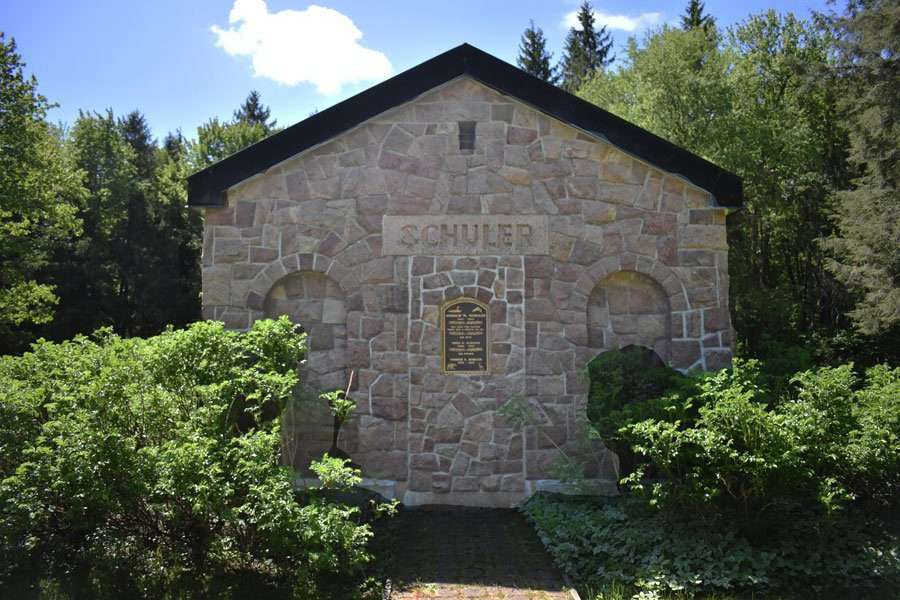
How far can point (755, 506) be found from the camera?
674 cm

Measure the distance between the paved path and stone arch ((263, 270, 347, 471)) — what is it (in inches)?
62.9

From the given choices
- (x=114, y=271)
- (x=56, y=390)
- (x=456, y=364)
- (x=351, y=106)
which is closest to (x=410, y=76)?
(x=351, y=106)

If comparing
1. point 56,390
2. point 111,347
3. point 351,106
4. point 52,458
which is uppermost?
point 351,106

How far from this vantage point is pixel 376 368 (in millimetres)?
9094

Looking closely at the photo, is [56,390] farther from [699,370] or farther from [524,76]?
[699,370]

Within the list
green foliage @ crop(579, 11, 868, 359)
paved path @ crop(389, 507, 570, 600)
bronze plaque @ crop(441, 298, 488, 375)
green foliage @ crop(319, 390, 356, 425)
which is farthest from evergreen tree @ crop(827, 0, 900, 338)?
green foliage @ crop(319, 390, 356, 425)

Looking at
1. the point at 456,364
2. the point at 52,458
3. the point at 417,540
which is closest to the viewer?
the point at 52,458

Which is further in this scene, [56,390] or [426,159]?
[426,159]

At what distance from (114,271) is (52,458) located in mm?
22445

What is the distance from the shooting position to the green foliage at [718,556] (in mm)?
6039

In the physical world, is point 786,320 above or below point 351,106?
below

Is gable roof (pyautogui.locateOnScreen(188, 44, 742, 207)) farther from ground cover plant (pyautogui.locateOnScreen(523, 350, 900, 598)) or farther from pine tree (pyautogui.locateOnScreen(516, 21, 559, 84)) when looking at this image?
pine tree (pyautogui.locateOnScreen(516, 21, 559, 84))

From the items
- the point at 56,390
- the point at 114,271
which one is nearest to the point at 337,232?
the point at 56,390

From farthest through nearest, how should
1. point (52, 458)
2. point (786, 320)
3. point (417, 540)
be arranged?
1. point (786, 320)
2. point (417, 540)
3. point (52, 458)
